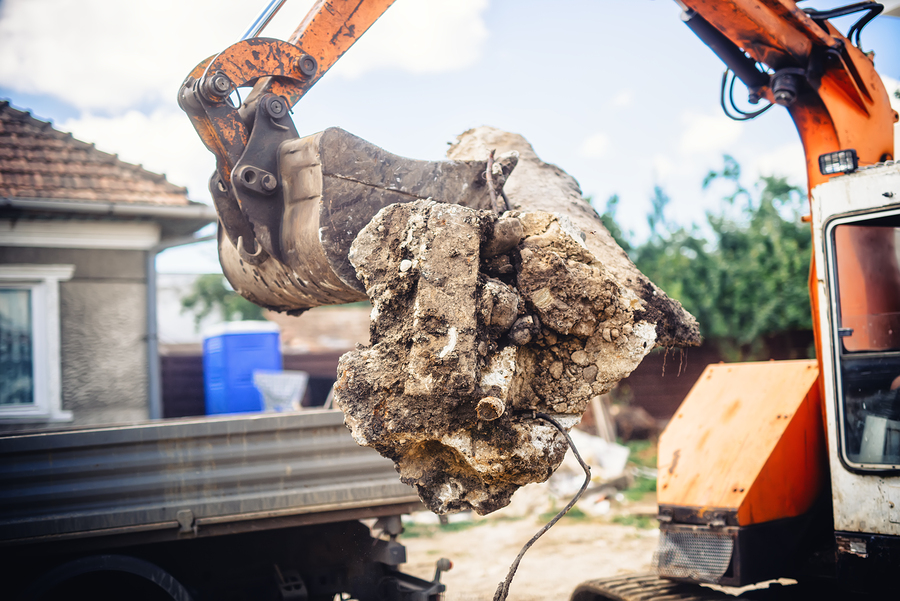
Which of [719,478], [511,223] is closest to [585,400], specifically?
[511,223]

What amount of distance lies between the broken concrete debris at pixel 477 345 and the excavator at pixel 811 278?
50 centimetres

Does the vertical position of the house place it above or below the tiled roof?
below

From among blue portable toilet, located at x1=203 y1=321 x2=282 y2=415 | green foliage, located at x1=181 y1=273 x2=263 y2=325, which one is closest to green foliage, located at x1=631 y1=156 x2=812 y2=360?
blue portable toilet, located at x1=203 y1=321 x2=282 y2=415

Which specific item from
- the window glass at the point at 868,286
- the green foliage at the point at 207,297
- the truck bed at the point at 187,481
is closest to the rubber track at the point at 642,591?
the truck bed at the point at 187,481

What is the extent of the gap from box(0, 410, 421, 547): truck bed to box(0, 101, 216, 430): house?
3.97 metres

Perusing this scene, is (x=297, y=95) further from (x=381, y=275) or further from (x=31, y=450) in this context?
(x=31, y=450)

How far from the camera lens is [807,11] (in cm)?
361

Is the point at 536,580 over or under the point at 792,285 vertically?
under

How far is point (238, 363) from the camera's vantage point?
7.32 m

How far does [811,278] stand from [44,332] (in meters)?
6.82

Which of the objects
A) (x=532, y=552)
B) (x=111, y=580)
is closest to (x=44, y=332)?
(x=111, y=580)

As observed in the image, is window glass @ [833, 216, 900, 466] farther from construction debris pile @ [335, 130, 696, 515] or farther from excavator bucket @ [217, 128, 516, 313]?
excavator bucket @ [217, 128, 516, 313]

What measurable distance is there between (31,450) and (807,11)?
4.46m

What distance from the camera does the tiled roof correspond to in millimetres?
6953
